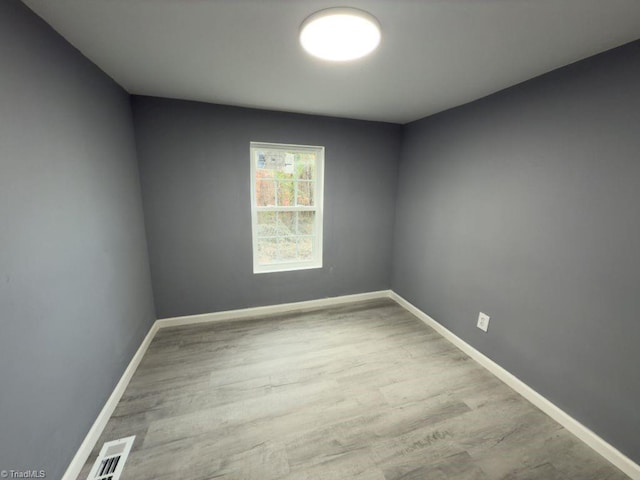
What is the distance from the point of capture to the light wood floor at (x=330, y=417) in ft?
4.45

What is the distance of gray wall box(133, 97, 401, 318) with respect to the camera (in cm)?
237

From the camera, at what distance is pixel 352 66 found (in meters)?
1.59

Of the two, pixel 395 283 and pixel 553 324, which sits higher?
pixel 553 324

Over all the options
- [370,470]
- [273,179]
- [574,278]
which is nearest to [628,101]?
[574,278]

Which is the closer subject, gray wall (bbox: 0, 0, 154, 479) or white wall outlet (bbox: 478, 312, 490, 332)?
gray wall (bbox: 0, 0, 154, 479)

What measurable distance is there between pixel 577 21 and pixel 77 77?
8.33ft

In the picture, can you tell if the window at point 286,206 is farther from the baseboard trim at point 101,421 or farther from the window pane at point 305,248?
the baseboard trim at point 101,421

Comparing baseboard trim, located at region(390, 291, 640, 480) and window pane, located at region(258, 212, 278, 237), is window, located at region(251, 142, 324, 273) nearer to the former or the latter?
window pane, located at region(258, 212, 278, 237)

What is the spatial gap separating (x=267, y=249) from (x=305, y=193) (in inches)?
30.8

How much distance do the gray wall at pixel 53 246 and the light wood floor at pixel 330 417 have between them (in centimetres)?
42

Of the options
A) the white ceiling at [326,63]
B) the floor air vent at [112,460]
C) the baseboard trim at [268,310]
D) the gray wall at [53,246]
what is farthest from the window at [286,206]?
the floor air vent at [112,460]

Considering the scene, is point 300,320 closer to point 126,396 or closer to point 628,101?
point 126,396

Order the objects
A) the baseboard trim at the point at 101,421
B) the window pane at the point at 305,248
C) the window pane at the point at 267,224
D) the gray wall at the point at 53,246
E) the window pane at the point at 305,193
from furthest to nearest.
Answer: the window pane at the point at 305,248 < the window pane at the point at 305,193 < the window pane at the point at 267,224 < the baseboard trim at the point at 101,421 < the gray wall at the point at 53,246

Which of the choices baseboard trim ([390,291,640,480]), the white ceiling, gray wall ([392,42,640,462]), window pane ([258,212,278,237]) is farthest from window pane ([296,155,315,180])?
baseboard trim ([390,291,640,480])
